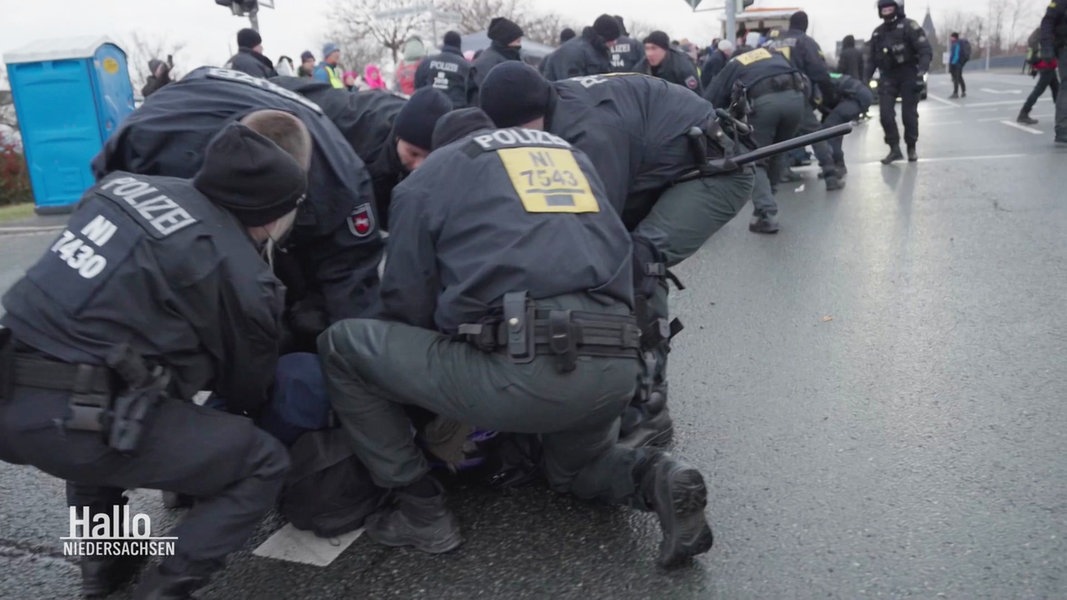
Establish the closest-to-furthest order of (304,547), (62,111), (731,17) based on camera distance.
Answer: (304,547)
(62,111)
(731,17)

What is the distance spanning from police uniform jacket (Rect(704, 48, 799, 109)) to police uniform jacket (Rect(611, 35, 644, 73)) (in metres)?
1.74

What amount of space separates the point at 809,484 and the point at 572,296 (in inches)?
43.4

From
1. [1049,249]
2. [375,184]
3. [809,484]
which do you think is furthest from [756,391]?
[1049,249]

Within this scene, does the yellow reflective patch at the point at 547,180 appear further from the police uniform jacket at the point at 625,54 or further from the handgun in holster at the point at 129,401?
the police uniform jacket at the point at 625,54

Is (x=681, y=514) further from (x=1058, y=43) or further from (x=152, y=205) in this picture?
(x=1058, y=43)

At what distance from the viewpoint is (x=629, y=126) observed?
334cm

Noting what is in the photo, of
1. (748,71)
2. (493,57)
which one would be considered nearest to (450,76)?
(493,57)

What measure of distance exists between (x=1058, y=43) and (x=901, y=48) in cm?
213

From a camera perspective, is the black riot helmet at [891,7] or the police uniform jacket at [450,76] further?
the black riot helmet at [891,7]

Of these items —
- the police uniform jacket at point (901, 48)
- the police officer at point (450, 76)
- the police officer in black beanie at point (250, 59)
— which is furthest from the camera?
the police uniform jacket at point (901, 48)

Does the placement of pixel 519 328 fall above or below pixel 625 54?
below

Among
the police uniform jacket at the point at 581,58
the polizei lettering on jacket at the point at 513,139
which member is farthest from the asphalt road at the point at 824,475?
the police uniform jacket at the point at 581,58

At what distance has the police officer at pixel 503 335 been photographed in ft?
7.59

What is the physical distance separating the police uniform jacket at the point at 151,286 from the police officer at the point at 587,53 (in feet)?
20.7
